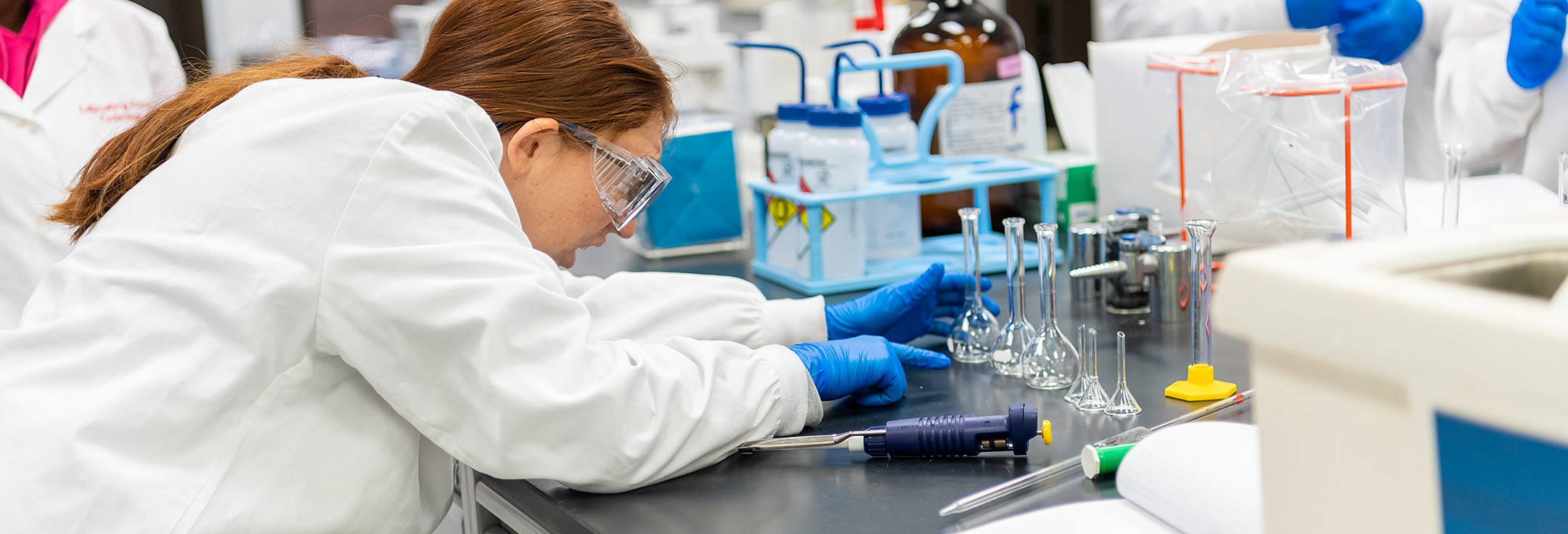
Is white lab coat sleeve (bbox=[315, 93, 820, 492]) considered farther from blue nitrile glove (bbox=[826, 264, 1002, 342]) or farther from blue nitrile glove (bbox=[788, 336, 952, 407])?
blue nitrile glove (bbox=[826, 264, 1002, 342])

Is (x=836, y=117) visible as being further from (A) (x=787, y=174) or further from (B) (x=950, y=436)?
(B) (x=950, y=436)

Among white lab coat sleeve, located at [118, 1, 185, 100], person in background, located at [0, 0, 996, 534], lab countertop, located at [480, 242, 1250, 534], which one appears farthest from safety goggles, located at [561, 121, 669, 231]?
white lab coat sleeve, located at [118, 1, 185, 100]

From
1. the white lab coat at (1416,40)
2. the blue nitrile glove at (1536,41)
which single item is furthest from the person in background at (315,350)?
the white lab coat at (1416,40)

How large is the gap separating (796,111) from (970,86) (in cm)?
37

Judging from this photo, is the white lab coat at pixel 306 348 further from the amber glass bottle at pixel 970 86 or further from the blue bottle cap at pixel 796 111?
the amber glass bottle at pixel 970 86

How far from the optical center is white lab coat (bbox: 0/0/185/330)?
195 centimetres

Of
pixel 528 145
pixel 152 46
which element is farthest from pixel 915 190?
pixel 152 46

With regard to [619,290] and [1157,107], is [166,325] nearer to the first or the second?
[619,290]

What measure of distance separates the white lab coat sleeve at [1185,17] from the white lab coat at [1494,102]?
35cm

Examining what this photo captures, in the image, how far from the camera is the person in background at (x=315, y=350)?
867 millimetres

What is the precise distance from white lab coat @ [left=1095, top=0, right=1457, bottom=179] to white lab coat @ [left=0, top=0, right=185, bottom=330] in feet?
6.90

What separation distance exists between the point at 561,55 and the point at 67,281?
0.46 m

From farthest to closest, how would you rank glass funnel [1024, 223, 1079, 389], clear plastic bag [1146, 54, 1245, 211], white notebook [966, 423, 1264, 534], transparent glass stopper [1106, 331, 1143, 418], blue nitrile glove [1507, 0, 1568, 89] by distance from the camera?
blue nitrile glove [1507, 0, 1568, 89], clear plastic bag [1146, 54, 1245, 211], glass funnel [1024, 223, 1079, 389], transparent glass stopper [1106, 331, 1143, 418], white notebook [966, 423, 1264, 534]

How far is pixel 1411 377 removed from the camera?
40 centimetres
